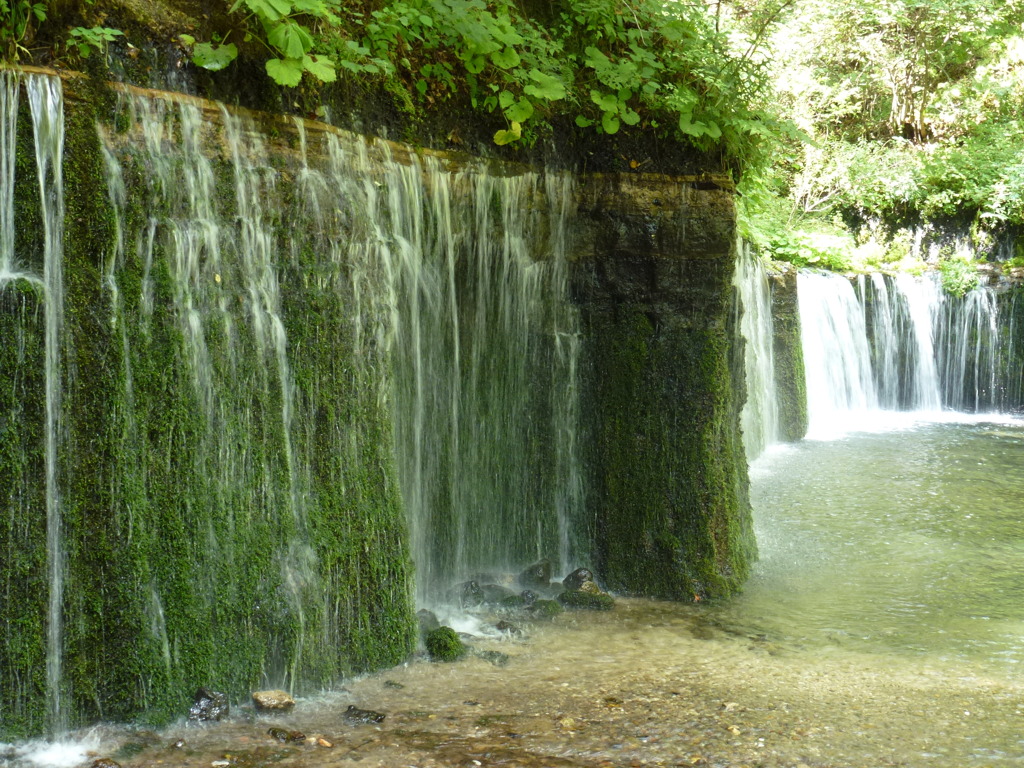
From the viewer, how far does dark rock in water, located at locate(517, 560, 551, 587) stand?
5.83 meters

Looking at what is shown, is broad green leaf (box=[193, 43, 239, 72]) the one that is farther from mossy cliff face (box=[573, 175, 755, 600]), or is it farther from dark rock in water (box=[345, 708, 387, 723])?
dark rock in water (box=[345, 708, 387, 723])

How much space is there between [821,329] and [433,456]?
11.1 metres

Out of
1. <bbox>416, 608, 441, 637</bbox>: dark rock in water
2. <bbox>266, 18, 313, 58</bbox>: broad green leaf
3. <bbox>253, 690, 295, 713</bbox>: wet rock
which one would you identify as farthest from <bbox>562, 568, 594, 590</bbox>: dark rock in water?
<bbox>266, 18, 313, 58</bbox>: broad green leaf

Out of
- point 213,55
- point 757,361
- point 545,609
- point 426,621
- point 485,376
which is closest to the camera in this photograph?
point 213,55

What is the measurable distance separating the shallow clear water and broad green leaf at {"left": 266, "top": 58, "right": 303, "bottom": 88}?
3.81m

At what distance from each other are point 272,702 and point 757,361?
850cm

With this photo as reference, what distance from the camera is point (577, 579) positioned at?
583cm

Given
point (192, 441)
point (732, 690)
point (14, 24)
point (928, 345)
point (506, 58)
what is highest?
point (506, 58)

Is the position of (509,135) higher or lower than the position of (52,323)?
higher

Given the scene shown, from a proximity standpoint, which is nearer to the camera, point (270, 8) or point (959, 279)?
point (270, 8)

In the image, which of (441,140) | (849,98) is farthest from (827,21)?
A: (441,140)

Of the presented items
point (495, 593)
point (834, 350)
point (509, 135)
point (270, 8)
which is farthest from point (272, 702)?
point (834, 350)

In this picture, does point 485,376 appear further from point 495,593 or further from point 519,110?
point 519,110

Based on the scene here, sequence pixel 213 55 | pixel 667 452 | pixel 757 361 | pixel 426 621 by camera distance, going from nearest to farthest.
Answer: pixel 213 55 < pixel 426 621 < pixel 667 452 < pixel 757 361
